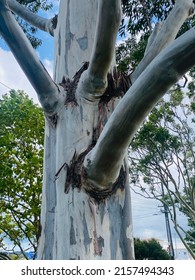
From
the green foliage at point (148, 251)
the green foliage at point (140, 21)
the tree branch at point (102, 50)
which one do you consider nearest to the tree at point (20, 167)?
the green foliage at point (140, 21)

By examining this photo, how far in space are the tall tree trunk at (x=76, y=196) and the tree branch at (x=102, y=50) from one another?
0.05m

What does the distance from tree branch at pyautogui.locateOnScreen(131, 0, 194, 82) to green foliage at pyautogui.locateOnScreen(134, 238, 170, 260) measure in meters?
11.6

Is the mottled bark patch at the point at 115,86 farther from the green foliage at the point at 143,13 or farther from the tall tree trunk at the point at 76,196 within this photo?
the green foliage at the point at 143,13

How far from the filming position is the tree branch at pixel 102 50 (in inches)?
37.1

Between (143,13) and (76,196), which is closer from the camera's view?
(76,196)

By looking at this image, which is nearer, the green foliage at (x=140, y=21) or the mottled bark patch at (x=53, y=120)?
the mottled bark patch at (x=53, y=120)

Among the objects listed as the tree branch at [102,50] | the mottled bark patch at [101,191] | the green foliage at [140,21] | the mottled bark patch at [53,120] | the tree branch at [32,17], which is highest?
the green foliage at [140,21]

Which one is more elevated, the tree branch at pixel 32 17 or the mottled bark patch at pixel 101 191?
the tree branch at pixel 32 17

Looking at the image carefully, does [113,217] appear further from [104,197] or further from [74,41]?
[74,41]

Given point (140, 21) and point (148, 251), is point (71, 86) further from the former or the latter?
point (148, 251)

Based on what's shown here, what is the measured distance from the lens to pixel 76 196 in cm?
104

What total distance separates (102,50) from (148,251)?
41.1 ft

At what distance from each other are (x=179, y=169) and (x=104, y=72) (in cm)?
814

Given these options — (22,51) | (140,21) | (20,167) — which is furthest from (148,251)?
(22,51)
